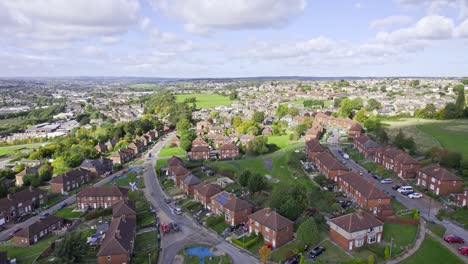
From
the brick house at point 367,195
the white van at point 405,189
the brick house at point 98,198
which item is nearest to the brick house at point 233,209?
the brick house at point 367,195

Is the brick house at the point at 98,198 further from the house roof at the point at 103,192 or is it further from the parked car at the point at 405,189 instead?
the parked car at the point at 405,189

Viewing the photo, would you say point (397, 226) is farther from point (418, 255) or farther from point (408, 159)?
point (408, 159)

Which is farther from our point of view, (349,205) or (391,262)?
(349,205)

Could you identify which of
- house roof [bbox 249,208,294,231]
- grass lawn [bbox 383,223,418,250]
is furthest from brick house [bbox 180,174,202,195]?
grass lawn [bbox 383,223,418,250]

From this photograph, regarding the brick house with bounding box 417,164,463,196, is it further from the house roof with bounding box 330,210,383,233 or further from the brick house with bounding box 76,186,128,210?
the brick house with bounding box 76,186,128,210

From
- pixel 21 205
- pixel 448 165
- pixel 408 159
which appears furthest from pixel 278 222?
pixel 21 205

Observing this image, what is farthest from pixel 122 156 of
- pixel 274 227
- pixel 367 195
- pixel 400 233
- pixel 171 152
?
pixel 400 233
